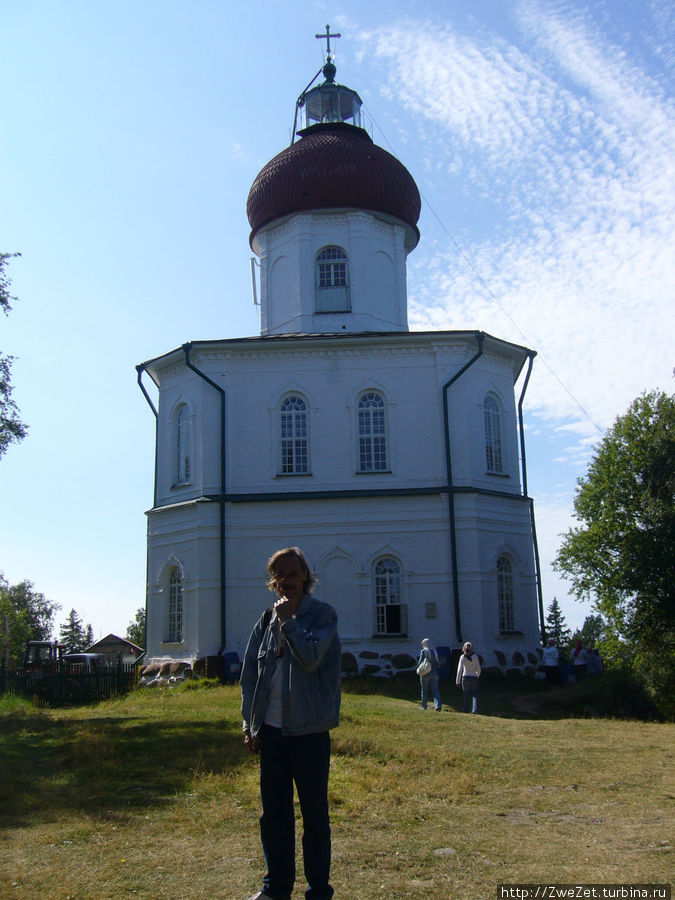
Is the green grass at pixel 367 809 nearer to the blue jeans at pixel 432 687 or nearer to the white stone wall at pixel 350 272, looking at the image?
the blue jeans at pixel 432 687

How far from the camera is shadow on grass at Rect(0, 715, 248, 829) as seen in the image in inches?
295

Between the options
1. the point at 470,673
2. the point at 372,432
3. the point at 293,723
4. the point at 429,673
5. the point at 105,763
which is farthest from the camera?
the point at 372,432

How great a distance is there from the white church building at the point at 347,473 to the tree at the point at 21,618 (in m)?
35.9

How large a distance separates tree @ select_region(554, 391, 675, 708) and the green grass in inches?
278

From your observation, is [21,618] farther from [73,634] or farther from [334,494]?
[334,494]

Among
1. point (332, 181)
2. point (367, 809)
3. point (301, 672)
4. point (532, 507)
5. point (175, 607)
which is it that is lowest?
point (367, 809)

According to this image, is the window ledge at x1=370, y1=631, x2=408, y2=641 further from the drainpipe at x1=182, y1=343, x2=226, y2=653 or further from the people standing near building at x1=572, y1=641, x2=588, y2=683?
the people standing near building at x1=572, y1=641, x2=588, y2=683

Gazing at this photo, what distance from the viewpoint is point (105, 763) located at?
9.34m

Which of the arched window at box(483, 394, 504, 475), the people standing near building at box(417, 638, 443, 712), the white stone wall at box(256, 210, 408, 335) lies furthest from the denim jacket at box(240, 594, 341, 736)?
the white stone wall at box(256, 210, 408, 335)

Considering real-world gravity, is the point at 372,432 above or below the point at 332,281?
below

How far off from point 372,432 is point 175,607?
22.6ft

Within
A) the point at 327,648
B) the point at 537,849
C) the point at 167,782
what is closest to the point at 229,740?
the point at 167,782

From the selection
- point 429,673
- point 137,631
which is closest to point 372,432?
point 429,673

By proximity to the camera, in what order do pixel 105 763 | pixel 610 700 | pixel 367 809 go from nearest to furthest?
1. pixel 367 809
2. pixel 105 763
3. pixel 610 700
